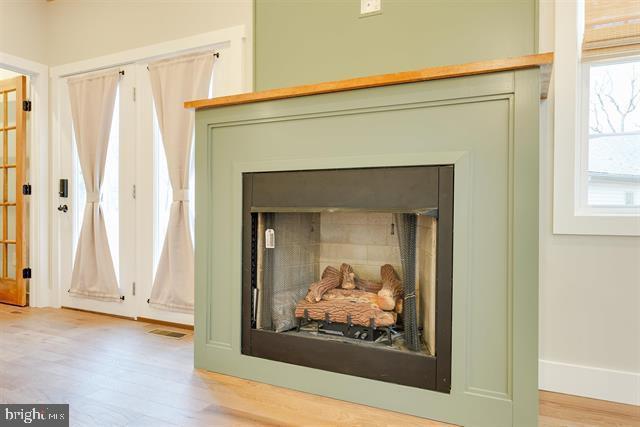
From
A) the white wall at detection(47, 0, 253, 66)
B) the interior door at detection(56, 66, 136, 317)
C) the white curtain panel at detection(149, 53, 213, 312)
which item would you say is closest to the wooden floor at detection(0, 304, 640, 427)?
the white curtain panel at detection(149, 53, 213, 312)

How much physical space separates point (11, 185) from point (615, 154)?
14.7ft

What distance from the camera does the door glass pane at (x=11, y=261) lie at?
3594mm

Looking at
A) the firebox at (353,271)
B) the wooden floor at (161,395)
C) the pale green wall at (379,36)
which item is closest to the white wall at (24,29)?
the pale green wall at (379,36)

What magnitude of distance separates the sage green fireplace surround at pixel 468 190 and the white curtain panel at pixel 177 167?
3.83ft

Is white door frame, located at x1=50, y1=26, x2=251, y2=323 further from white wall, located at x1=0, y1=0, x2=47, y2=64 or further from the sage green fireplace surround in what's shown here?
the sage green fireplace surround

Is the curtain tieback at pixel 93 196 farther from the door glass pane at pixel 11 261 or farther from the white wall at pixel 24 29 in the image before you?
the white wall at pixel 24 29

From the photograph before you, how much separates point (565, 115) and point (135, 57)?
2845 millimetres

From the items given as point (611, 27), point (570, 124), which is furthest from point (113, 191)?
point (611, 27)

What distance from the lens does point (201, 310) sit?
2.01 meters

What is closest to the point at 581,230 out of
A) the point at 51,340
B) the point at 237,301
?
the point at 237,301

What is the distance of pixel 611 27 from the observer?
1790mm

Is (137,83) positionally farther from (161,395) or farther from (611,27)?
(611,27)

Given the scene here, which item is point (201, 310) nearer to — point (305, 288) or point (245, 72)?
point (305, 288)

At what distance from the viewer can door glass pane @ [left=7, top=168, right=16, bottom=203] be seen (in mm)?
3596
